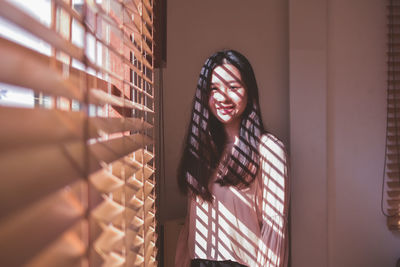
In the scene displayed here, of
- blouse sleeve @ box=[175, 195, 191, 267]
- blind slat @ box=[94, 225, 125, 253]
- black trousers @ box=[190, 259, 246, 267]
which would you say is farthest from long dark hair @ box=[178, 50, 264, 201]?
blind slat @ box=[94, 225, 125, 253]

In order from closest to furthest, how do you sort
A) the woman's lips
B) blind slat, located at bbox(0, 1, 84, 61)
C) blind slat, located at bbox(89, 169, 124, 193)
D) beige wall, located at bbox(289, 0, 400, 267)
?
1. blind slat, located at bbox(0, 1, 84, 61)
2. blind slat, located at bbox(89, 169, 124, 193)
3. the woman's lips
4. beige wall, located at bbox(289, 0, 400, 267)

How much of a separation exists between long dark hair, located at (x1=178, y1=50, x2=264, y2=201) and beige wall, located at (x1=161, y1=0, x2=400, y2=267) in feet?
1.42

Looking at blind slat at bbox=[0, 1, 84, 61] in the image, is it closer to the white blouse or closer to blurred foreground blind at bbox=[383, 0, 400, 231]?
the white blouse

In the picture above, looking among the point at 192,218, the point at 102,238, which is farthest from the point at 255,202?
the point at 102,238

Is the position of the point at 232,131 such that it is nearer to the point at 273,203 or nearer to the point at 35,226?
the point at 273,203

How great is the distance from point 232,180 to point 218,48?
841 mm

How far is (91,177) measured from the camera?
0.34 meters

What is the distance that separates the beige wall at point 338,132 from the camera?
1.64 meters

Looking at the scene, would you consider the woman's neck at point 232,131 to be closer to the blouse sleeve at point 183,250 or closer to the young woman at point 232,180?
the young woman at point 232,180

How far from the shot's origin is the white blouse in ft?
3.67

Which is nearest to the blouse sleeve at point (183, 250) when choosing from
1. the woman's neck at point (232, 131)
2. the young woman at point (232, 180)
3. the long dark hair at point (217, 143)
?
the young woman at point (232, 180)

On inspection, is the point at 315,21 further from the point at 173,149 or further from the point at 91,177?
the point at 91,177

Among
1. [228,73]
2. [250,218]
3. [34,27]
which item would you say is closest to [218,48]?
[228,73]

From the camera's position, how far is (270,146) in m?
1.17
